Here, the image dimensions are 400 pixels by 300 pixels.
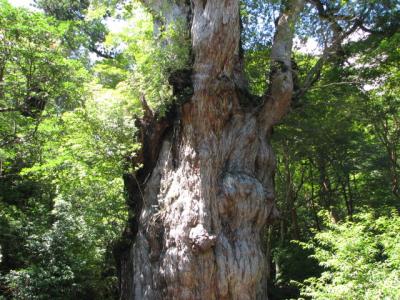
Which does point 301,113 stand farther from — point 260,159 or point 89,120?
point 89,120

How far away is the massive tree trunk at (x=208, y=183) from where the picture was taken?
617cm

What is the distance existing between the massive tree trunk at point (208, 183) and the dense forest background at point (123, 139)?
438mm

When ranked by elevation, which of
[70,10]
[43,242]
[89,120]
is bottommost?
[43,242]

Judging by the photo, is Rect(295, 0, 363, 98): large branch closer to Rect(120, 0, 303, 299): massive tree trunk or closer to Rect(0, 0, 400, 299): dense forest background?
Rect(0, 0, 400, 299): dense forest background

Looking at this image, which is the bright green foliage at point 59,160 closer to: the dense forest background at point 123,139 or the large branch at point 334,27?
the dense forest background at point 123,139

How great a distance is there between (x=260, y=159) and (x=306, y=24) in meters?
3.84

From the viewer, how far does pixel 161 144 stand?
744 cm

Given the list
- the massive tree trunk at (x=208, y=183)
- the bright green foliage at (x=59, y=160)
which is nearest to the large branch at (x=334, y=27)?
the massive tree trunk at (x=208, y=183)

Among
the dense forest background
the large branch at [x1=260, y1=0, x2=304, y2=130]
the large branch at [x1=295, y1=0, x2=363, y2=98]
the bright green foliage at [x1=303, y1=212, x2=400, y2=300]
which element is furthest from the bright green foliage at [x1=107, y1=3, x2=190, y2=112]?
the bright green foliage at [x1=303, y1=212, x2=400, y2=300]

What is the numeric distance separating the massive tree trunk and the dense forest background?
0.44 metres

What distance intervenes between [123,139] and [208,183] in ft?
5.74

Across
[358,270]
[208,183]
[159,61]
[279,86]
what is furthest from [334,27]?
[358,270]

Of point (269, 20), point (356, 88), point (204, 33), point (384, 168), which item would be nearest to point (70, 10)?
point (269, 20)

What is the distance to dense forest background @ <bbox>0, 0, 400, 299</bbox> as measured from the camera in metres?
6.87
